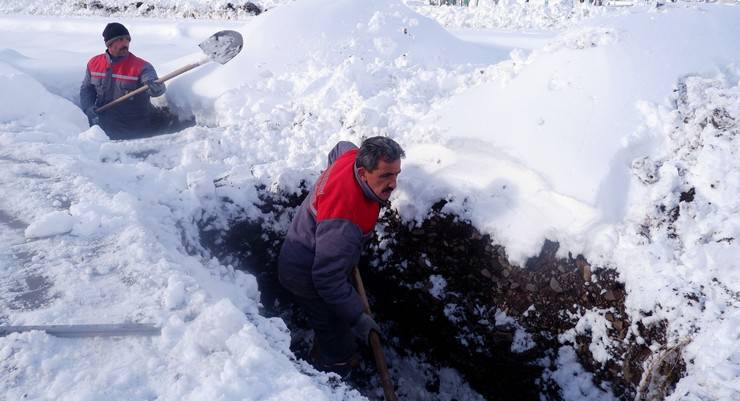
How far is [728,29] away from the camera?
3338 millimetres

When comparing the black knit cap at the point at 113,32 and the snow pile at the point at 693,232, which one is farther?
the black knit cap at the point at 113,32

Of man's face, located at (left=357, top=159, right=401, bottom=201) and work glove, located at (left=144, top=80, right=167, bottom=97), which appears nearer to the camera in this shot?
man's face, located at (left=357, top=159, right=401, bottom=201)

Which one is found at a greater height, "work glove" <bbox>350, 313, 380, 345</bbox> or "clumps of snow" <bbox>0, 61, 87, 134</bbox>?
"clumps of snow" <bbox>0, 61, 87, 134</bbox>

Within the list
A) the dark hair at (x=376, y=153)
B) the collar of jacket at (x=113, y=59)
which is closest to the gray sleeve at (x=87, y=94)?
the collar of jacket at (x=113, y=59)

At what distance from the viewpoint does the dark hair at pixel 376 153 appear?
286cm

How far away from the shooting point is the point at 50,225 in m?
2.70

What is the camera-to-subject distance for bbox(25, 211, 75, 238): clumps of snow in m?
2.68

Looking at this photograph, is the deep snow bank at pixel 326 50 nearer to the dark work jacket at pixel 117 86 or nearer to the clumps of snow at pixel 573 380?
the dark work jacket at pixel 117 86

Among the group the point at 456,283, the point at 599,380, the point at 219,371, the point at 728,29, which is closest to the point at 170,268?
the point at 219,371

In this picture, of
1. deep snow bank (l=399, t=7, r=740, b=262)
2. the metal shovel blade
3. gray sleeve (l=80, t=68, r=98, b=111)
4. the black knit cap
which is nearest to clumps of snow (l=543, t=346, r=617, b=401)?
deep snow bank (l=399, t=7, r=740, b=262)

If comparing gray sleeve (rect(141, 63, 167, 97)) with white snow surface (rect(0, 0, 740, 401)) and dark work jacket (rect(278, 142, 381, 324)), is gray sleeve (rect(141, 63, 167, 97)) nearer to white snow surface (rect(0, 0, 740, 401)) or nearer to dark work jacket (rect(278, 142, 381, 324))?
white snow surface (rect(0, 0, 740, 401))

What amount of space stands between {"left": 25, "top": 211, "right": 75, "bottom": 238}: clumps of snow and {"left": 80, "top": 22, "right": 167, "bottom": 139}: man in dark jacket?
2.77 meters

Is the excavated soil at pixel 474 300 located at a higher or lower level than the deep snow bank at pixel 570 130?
lower

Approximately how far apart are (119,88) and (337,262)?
153 inches
